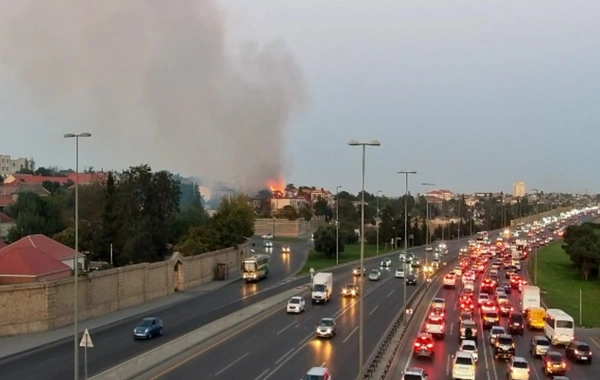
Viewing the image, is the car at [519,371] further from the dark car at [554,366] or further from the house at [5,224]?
the house at [5,224]

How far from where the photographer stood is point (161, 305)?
166 feet

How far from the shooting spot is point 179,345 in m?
32.9

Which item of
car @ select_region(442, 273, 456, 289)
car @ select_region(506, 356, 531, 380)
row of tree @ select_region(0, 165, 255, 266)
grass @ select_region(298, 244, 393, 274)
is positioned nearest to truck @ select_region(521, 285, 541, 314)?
car @ select_region(442, 273, 456, 289)

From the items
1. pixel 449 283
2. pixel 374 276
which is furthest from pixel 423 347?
pixel 374 276

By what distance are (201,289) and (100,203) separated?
30.9m

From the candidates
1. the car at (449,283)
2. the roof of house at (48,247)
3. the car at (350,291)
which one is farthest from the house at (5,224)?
the car at (449,283)

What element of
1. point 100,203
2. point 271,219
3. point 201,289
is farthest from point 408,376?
point 271,219

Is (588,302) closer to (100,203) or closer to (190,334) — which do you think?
(190,334)

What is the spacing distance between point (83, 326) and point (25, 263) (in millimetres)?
7673

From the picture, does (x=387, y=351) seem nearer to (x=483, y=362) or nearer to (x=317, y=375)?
(x=483, y=362)

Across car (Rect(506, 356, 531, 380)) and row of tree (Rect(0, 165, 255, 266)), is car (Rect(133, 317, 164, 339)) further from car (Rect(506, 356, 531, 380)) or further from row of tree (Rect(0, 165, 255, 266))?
row of tree (Rect(0, 165, 255, 266))

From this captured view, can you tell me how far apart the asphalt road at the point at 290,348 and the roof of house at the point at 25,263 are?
1550 cm

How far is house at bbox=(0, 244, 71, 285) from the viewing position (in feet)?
146

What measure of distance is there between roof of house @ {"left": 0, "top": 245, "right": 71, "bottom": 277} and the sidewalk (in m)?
5.41
